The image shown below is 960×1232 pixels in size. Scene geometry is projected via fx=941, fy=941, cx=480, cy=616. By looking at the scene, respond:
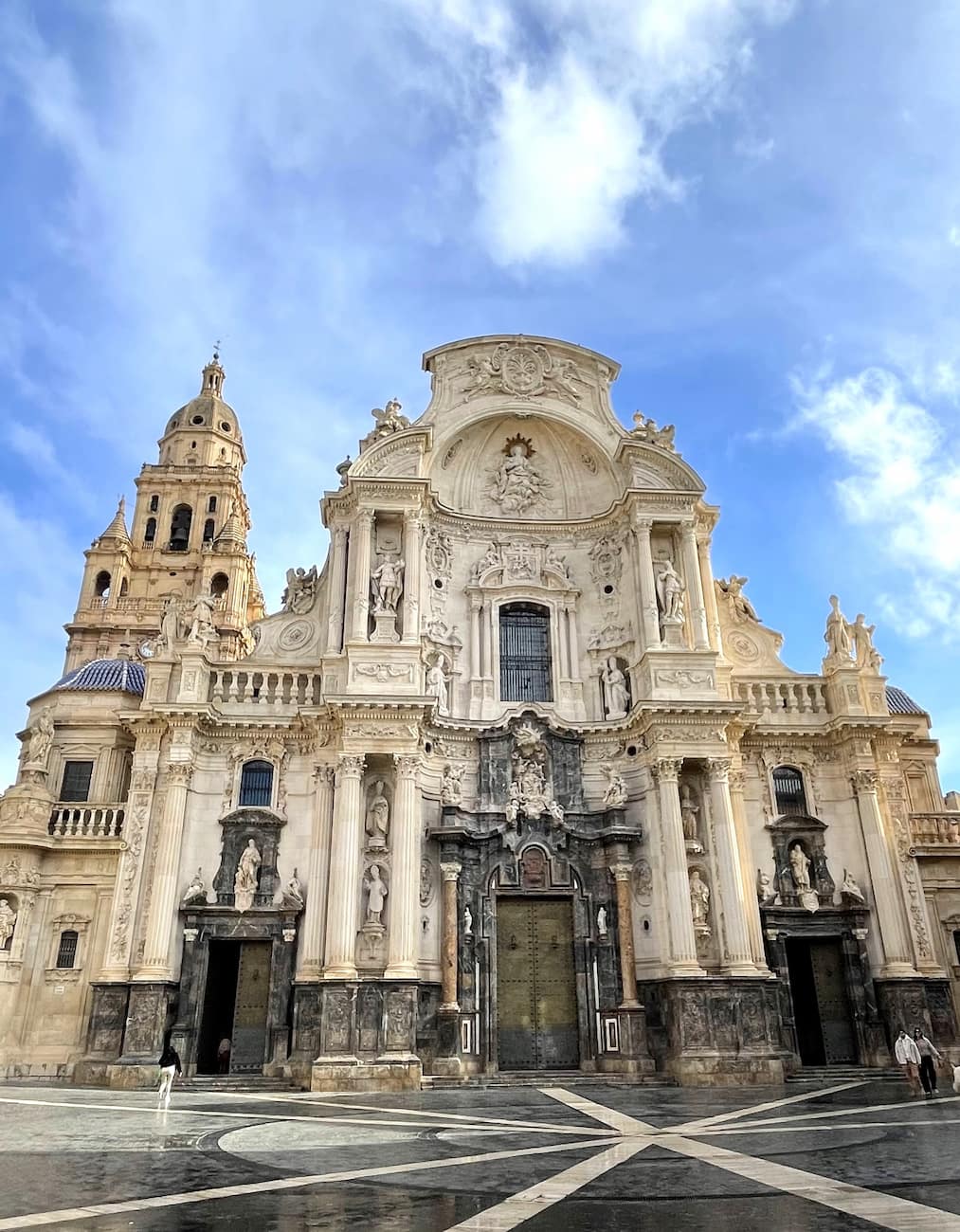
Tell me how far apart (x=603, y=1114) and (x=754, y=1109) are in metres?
2.81

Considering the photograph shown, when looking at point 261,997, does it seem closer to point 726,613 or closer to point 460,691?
point 460,691

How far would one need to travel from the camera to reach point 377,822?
2522cm

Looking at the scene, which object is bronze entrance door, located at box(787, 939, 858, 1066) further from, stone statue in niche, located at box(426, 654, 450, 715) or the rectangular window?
the rectangular window

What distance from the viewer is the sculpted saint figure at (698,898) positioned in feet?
81.9

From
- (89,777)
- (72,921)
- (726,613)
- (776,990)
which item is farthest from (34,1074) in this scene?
(726,613)

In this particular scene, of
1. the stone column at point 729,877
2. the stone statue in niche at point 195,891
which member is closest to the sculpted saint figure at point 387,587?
the stone statue in niche at point 195,891

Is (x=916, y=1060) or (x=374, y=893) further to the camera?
(x=374, y=893)

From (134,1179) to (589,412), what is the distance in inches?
1054

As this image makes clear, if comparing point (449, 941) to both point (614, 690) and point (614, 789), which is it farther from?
point (614, 690)

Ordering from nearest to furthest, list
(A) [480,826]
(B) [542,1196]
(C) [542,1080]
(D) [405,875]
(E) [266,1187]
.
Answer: (B) [542,1196]
(E) [266,1187]
(C) [542,1080]
(D) [405,875]
(A) [480,826]

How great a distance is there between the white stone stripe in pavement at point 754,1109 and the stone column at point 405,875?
9.05 meters

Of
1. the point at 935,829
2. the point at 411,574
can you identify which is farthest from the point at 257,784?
the point at 935,829

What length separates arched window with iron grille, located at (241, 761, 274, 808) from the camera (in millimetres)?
26406

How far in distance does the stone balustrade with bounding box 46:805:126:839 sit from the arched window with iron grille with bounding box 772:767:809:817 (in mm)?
18863
